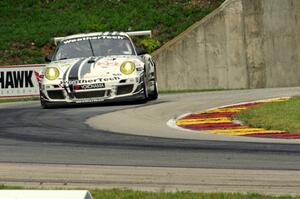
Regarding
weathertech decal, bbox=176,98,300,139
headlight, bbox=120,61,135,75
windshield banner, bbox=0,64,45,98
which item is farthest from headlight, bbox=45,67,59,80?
windshield banner, bbox=0,64,45,98

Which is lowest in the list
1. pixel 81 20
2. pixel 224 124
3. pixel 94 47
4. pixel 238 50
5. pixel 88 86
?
pixel 238 50

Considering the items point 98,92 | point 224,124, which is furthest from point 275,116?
point 98,92

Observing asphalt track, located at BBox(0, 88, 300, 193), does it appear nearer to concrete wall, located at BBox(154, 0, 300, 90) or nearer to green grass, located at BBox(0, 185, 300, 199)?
green grass, located at BBox(0, 185, 300, 199)

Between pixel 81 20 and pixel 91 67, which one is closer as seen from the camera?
pixel 91 67

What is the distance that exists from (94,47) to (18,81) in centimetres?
799

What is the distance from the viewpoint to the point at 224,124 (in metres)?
13.7

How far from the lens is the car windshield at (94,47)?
59.4 feet

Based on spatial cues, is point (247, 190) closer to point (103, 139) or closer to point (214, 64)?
point (103, 139)

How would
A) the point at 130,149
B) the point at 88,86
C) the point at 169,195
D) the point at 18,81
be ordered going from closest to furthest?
the point at 169,195 → the point at 130,149 → the point at 88,86 → the point at 18,81

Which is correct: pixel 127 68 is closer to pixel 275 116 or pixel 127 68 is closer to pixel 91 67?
pixel 91 67

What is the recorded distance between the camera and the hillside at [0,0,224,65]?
105ft

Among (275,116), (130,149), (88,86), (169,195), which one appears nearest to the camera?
(169,195)

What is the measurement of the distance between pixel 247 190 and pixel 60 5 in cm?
2897

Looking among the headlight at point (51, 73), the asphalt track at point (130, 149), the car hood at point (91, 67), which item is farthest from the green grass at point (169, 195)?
the headlight at point (51, 73)
